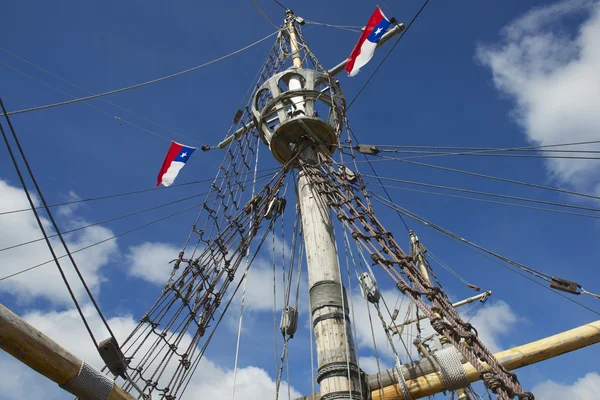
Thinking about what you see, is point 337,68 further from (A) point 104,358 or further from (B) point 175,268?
(A) point 104,358

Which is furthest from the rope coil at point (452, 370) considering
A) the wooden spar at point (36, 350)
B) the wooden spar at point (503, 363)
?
the wooden spar at point (36, 350)

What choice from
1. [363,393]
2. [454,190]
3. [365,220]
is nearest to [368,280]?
[365,220]

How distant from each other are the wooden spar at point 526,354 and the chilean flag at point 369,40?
22.2 feet

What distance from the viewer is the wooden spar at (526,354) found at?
6.93 metres

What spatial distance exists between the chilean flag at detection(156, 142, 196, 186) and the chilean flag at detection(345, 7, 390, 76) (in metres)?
5.20

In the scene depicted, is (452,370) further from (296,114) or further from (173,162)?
(173,162)

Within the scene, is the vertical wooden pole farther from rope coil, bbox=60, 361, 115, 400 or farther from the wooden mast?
rope coil, bbox=60, 361, 115, 400

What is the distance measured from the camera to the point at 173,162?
12.3m

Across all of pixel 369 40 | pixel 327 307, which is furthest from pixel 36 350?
pixel 369 40

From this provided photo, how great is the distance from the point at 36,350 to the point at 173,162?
29.7 feet

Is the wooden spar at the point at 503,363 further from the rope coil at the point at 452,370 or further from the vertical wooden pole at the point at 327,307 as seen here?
the vertical wooden pole at the point at 327,307

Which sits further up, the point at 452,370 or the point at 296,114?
the point at 296,114

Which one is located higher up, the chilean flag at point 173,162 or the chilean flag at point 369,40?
the chilean flag at point 369,40

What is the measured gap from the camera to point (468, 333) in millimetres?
4922
